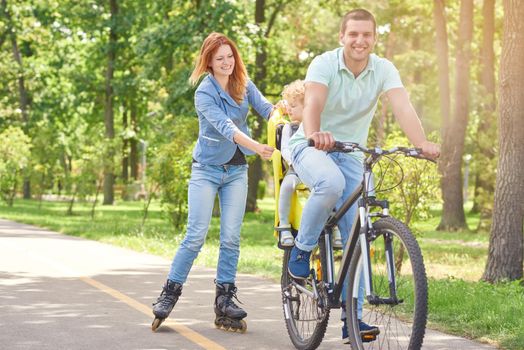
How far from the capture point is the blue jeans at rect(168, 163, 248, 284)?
789 cm

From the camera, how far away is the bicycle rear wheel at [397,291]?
541 centimetres

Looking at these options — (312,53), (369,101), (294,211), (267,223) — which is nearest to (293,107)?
(294,211)

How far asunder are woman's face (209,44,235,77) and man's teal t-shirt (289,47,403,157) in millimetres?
1392

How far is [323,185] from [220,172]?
1640 millimetres

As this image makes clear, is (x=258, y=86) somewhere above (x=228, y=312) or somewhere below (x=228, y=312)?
above

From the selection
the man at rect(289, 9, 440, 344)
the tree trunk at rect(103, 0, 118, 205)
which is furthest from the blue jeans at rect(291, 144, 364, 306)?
the tree trunk at rect(103, 0, 118, 205)

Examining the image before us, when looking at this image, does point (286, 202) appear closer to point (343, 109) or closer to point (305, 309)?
point (305, 309)

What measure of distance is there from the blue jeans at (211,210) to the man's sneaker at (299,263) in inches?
37.6

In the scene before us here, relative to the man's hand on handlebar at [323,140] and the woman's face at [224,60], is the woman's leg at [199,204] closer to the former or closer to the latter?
the woman's face at [224,60]

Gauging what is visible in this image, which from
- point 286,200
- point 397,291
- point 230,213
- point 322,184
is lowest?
point 397,291

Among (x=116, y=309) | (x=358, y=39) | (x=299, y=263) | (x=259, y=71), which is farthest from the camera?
(x=259, y=71)

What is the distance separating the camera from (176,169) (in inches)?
810

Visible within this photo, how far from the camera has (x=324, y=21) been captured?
160 ft

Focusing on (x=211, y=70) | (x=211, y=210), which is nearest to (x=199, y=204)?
(x=211, y=210)
